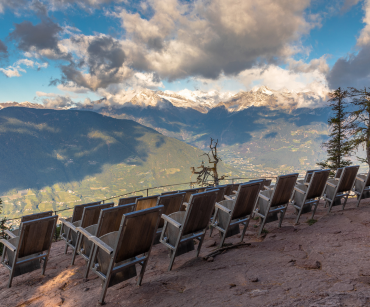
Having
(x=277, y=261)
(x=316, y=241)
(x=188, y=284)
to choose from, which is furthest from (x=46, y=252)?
(x=316, y=241)

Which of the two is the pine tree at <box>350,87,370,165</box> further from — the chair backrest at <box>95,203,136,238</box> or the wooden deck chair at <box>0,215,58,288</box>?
the wooden deck chair at <box>0,215,58,288</box>

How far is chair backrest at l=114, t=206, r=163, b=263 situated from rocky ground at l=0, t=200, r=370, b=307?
52 centimetres

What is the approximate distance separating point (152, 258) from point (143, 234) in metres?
1.81

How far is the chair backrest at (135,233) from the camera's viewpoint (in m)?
2.86

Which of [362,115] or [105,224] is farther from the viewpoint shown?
[362,115]

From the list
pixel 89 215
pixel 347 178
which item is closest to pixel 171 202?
pixel 89 215

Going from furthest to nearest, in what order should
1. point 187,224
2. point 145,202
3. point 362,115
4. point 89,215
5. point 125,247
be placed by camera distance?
1. point 362,115
2. point 89,215
3. point 145,202
4. point 187,224
5. point 125,247

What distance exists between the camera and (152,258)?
468cm

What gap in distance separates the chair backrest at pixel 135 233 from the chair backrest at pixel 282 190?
2.90 m

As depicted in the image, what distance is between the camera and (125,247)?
2998mm

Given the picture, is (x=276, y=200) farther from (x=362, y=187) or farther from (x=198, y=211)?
(x=362, y=187)

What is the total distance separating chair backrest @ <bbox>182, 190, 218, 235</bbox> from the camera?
143 inches

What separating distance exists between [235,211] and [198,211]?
954mm

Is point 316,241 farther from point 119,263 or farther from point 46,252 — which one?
point 46,252
